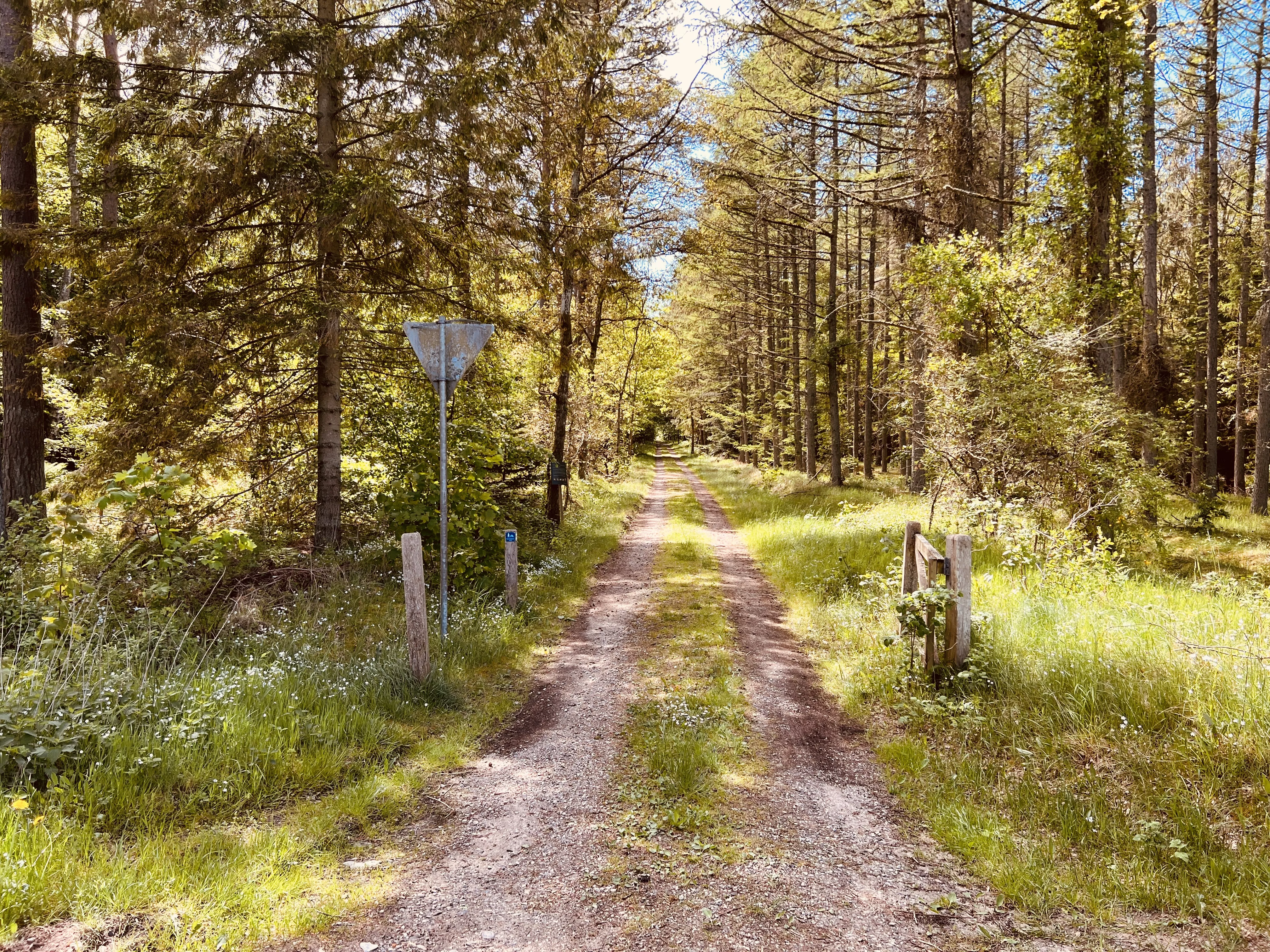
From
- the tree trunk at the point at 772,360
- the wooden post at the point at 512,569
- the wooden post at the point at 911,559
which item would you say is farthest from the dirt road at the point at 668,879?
the tree trunk at the point at 772,360

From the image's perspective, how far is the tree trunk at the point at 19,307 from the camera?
9031mm

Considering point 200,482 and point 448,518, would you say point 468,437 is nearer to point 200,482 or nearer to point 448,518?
point 448,518

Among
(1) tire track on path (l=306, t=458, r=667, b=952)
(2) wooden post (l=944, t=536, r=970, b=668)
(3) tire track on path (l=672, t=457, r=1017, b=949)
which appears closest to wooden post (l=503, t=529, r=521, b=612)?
(1) tire track on path (l=306, t=458, r=667, b=952)

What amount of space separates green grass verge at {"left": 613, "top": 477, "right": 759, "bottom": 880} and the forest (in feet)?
0.13

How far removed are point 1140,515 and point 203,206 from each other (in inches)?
503

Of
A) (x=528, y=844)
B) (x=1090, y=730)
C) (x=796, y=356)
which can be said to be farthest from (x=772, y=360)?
(x=528, y=844)

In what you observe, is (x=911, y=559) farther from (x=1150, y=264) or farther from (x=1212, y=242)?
(x=1212, y=242)

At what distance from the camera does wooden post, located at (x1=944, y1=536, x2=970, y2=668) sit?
562 cm

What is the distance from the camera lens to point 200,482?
27.9 feet

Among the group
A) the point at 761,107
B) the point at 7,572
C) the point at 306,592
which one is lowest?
the point at 306,592

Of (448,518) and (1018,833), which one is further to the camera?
(448,518)

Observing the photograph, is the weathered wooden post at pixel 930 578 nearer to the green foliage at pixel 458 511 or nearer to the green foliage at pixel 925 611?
the green foliage at pixel 925 611

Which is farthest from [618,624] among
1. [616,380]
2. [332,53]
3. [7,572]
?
[616,380]

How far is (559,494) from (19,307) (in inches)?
358
